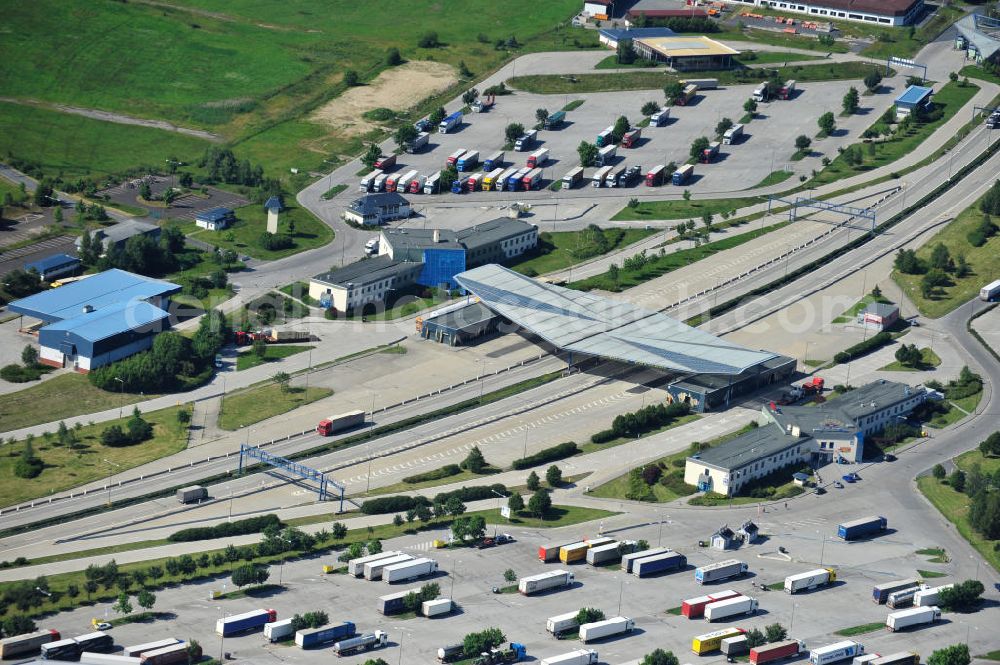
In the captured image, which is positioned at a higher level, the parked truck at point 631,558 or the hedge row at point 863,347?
the hedge row at point 863,347

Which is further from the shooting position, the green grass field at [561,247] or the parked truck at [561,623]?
the green grass field at [561,247]

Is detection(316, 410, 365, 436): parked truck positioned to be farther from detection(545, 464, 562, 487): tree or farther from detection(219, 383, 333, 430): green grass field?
detection(545, 464, 562, 487): tree

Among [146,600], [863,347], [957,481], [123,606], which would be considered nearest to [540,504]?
[146,600]

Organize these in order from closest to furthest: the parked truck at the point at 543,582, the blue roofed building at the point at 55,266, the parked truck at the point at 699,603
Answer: the parked truck at the point at 699,603
the parked truck at the point at 543,582
the blue roofed building at the point at 55,266

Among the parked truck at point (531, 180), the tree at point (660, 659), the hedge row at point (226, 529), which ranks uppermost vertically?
the parked truck at point (531, 180)

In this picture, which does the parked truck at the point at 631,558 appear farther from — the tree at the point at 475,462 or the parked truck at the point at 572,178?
the parked truck at the point at 572,178

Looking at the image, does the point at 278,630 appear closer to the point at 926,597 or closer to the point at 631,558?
the point at 631,558

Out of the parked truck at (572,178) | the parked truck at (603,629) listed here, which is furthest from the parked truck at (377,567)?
the parked truck at (572,178)

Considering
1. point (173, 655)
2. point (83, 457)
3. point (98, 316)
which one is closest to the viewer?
point (173, 655)
